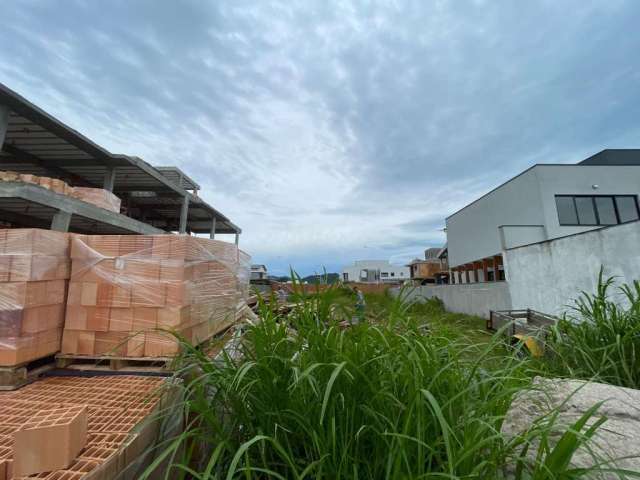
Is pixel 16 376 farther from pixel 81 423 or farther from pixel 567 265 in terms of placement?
pixel 567 265

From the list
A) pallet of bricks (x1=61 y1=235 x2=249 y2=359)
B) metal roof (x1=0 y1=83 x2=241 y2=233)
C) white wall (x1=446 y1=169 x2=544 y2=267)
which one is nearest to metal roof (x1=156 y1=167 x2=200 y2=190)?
metal roof (x1=0 y1=83 x2=241 y2=233)

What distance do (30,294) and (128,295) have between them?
83cm

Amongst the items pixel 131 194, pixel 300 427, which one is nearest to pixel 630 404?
pixel 300 427

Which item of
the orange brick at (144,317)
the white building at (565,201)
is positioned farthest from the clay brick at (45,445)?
the white building at (565,201)

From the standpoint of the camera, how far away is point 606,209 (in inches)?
548

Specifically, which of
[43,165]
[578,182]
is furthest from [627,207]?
[43,165]

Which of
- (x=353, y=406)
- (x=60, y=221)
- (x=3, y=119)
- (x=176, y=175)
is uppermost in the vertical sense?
(x=176, y=175)

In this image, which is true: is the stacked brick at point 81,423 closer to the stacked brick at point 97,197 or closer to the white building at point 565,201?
the stacked brick at point 97,197

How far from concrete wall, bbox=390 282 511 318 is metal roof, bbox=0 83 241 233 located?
11.8 metres

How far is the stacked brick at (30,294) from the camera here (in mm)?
2719

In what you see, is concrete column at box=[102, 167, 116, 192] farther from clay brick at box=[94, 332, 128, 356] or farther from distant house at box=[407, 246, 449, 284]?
distant house at box=[407, 246, 449, 284]

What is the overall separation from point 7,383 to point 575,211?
1910 centimetres

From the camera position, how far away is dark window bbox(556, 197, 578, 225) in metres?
13.6

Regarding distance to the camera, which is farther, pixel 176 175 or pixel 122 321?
pixel 176 175
